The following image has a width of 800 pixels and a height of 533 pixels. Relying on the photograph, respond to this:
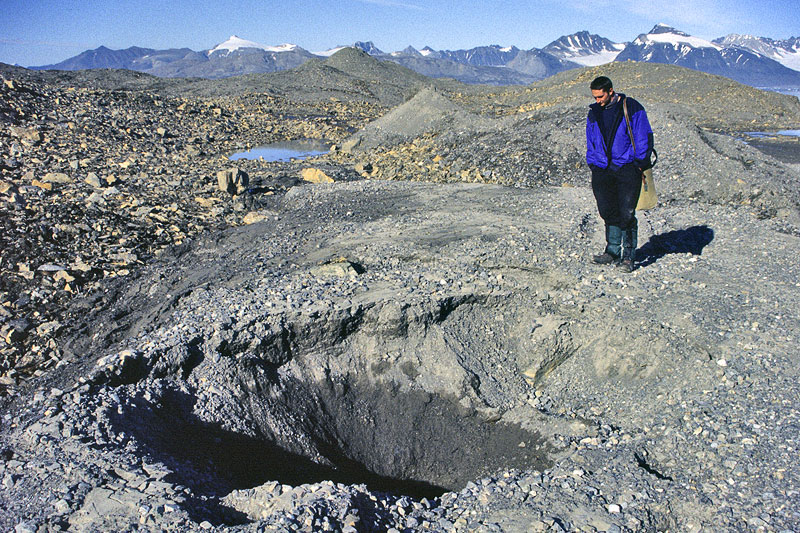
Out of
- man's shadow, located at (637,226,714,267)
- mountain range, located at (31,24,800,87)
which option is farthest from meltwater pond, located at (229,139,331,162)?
mountain range, located at (31,24,800,87)

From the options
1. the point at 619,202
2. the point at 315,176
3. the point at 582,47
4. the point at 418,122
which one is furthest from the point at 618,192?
the point at 582,47

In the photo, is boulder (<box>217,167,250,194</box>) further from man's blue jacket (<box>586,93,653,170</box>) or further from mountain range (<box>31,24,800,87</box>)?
mountain range (<box>31,24,800,87</box>)

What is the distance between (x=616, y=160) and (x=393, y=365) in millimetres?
2745

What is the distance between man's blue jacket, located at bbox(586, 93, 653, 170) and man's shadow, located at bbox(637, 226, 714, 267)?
1.33 metres

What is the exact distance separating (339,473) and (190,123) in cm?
1667

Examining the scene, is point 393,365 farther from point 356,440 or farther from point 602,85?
point 602,85

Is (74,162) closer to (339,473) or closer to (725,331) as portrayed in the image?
(339,473)

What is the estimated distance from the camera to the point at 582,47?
298 feet

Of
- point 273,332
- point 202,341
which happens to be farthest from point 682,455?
point 202,341

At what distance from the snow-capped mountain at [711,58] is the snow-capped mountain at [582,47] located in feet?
37.4

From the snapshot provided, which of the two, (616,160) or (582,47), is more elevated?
(582,47)

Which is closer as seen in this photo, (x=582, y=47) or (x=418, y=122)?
(x=418, y=122)

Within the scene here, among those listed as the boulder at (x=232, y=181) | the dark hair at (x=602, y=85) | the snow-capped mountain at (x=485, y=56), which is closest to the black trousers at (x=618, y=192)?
the dark hair at (x=602, y=85)

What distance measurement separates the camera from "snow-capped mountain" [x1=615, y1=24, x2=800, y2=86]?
67875mm
